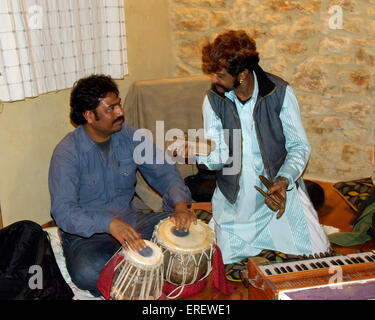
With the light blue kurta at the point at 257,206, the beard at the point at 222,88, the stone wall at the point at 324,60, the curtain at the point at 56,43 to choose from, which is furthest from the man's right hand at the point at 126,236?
the stone wall at the point at 324,60

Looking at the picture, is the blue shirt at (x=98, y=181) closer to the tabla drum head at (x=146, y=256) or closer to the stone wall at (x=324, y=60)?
the tabla drum head at (x=146, y=256)

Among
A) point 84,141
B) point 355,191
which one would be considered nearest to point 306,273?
point 84,141

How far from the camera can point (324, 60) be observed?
3533 mm

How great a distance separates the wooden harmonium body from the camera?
1.81 metres

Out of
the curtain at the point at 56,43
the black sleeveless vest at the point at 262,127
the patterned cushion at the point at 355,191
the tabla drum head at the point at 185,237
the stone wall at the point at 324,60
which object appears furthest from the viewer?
the stone wall at the point at 324,60

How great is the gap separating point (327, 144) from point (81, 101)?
→ 2.20 m

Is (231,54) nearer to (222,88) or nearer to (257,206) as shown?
(222,88)

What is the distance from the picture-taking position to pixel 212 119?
239 centimetres

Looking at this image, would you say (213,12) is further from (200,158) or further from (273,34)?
(200,158)

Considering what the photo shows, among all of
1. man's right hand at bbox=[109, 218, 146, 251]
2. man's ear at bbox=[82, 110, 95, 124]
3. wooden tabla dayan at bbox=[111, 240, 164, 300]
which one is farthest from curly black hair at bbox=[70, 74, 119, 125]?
wooden tabla dayan at bbox=[111, 240, 164, 300]

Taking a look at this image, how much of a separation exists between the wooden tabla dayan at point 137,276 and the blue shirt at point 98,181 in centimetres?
19

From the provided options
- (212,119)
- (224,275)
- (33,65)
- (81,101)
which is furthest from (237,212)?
(33,65)

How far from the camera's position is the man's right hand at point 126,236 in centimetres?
197

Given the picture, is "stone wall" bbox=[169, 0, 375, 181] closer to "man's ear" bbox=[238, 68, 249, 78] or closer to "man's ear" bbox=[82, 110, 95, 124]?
"man's ear" bbox=[238, 68, 249, 78]
